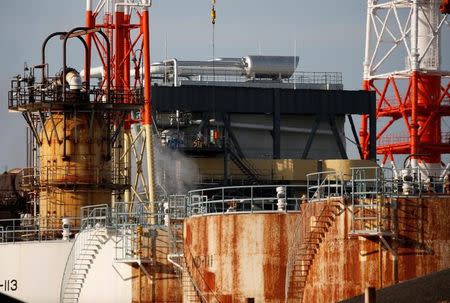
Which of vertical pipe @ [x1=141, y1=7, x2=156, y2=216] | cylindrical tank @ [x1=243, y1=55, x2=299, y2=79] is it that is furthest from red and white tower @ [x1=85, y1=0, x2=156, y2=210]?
cylindrical tank @ [x1=243, y1=55, x2=299, y2=79]

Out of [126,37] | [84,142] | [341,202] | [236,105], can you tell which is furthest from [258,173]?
[341,202]

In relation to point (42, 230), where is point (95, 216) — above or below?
above

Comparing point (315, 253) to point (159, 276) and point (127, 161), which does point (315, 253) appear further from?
point (127, 161)

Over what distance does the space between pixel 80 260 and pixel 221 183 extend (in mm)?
35876

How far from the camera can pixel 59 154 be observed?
81.2 metres

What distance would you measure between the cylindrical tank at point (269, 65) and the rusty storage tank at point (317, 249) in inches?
2047

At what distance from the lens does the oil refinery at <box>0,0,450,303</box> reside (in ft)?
193

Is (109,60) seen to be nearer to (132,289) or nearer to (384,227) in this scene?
(132,289)

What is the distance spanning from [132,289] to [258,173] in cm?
4105

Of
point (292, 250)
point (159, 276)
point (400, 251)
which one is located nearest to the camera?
point (400, 251)

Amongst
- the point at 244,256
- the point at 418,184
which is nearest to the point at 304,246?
the point at 244,256

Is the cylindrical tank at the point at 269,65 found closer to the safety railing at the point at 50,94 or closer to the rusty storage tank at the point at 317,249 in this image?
the safety railing at the point at 50,94

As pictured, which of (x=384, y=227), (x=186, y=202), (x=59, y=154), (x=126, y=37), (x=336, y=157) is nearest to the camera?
(x=384, y=227)

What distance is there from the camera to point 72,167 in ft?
267
